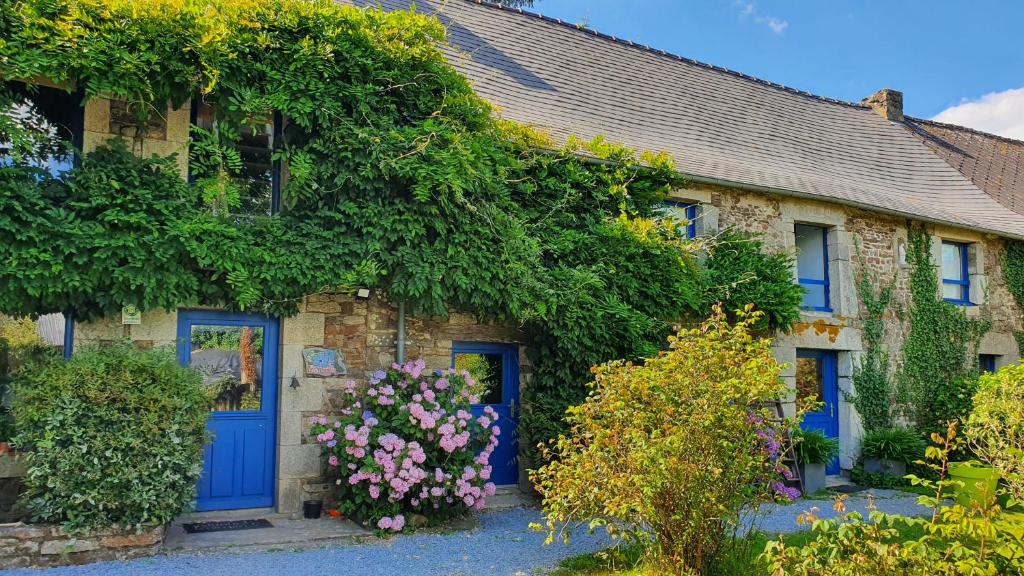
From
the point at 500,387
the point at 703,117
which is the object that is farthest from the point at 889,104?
the point at 500,387

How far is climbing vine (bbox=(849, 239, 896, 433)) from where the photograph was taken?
1087 centimetres

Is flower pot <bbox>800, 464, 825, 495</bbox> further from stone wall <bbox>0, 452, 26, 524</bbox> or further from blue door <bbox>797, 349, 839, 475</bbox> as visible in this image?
stone wall <bbox>0, 452, 26, 524</bbox>

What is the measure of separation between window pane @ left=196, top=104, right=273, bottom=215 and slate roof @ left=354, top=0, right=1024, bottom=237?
2831 millimetres

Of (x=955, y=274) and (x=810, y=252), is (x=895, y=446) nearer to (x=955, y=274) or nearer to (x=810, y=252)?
(x=810, y=252)

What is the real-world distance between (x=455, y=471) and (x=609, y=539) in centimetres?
148

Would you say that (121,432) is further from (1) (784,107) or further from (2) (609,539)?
(1) (784,107)

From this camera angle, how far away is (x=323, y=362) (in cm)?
738

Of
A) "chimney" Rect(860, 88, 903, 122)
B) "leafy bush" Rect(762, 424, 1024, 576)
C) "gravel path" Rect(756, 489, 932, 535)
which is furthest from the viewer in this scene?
"chimney" Rect(860, 88, 903, 122)

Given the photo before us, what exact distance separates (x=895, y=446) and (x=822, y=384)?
48.5 inches

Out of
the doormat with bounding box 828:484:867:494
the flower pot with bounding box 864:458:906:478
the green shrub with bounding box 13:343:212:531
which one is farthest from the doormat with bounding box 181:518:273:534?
the flower pot with bounding box 864:458:906:478

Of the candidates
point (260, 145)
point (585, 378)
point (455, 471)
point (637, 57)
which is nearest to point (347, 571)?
point (455, 471)

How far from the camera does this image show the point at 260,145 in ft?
24.8

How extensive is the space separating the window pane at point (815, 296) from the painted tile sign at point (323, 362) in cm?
688

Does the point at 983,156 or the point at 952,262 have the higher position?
the point at 983,156
